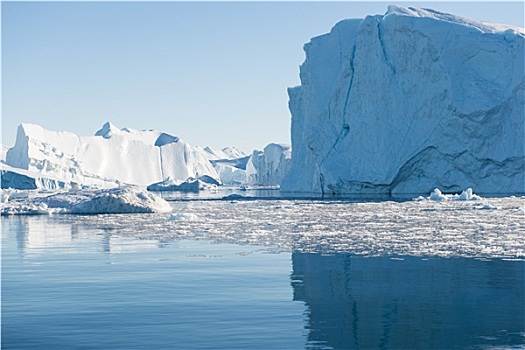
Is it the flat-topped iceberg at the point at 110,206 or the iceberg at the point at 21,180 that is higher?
the iceberg at the point at 21,180

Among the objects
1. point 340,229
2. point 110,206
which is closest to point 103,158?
point 110,206

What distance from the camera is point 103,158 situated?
A: 79.8m

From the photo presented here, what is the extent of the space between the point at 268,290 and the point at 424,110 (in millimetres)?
28822

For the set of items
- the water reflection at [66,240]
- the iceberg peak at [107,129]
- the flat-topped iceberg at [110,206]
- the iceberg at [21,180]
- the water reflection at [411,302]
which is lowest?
the water reflection at [411,302]

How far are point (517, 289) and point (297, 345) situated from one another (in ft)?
9.24

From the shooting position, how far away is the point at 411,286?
255 inches

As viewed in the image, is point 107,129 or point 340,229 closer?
point 340,229

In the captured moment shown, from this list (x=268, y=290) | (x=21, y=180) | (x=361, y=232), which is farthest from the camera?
(x=21, y=180)

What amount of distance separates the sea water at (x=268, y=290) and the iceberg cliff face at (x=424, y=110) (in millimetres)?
21266

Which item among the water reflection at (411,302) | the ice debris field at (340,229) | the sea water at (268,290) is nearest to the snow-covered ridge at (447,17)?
the ice debris field at (340,229)

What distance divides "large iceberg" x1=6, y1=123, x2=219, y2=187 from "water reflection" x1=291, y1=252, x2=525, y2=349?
5227 centimetres

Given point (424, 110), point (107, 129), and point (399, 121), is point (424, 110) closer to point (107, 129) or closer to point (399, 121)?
point (399, 121)

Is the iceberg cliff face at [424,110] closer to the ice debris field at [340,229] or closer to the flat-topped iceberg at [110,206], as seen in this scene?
the ice debris field at [340,229]

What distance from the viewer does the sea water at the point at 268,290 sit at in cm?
466
